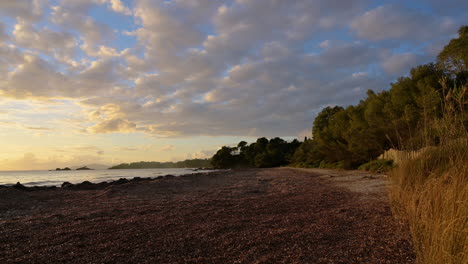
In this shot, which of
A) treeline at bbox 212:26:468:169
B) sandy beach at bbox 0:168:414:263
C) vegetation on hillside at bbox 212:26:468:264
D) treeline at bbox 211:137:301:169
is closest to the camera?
vegetation on hillside at bbox 212:26:468:264

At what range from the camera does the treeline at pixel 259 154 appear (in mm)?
85625

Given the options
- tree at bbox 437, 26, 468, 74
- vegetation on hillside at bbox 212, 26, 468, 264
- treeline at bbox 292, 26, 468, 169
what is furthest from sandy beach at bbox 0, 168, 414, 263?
tree at bbox 437, 26, 468, 74

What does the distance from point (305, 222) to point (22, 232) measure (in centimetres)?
647

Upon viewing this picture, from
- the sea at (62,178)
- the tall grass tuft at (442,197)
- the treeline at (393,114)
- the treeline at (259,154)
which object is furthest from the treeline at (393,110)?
the treeline at (259,154)

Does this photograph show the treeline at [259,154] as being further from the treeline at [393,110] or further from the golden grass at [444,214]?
the golden grass at [444,214]

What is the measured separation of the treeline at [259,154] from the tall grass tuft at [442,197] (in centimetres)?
7182

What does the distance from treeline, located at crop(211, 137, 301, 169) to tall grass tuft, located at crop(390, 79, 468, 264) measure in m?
71.8

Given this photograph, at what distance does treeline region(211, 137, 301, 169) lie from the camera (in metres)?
85.6

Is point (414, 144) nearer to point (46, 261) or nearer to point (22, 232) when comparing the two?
point (46, 261)

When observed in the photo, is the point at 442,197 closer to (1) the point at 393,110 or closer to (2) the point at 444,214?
(2) the point at 444,214

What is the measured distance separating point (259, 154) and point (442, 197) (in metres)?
86.2

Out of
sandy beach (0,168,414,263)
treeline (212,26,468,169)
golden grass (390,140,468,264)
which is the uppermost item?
treeline (212,26,468,169)

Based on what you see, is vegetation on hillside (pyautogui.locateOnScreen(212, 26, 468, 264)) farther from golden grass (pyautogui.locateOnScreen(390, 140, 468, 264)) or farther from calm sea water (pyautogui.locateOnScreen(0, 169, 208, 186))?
calm sea water (pyautogui.locateOnScreen(0, 169, 208, 186))

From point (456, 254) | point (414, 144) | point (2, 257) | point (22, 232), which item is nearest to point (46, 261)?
point (2, 257)
